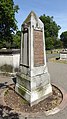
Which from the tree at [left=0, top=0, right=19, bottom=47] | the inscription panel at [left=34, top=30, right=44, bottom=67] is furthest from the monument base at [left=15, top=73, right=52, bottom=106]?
the tree at [left=0, top=0, right=19, bottom=47]

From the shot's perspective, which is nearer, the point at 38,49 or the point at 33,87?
the point at 33,87

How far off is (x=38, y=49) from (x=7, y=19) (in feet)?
74.8

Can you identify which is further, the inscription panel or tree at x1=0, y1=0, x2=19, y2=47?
tree at x1=0, y1=0, x2=19, y2=47

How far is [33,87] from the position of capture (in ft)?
20.8

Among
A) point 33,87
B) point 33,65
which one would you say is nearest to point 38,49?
point 33,65

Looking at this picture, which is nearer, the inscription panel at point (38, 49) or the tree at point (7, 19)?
the inscription panel at point (38, 49)

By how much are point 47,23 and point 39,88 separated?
2118 inches

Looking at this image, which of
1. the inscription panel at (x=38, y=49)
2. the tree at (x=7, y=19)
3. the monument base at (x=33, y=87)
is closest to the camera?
the monument base at (x=33, y=87)

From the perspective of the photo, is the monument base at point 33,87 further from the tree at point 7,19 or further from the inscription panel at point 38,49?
the tree at point 7,19

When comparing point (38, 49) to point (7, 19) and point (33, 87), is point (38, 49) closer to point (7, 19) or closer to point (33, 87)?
point (33, 87)

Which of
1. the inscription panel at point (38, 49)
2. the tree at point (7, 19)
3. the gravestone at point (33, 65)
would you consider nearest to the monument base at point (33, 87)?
the gravestone at point (33, 65)

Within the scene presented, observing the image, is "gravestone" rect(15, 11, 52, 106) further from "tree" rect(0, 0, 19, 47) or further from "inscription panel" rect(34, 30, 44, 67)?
"tree" rect(0, 0, 19, 47)

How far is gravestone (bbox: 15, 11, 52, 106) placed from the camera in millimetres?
6352

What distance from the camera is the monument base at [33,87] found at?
6.25m
